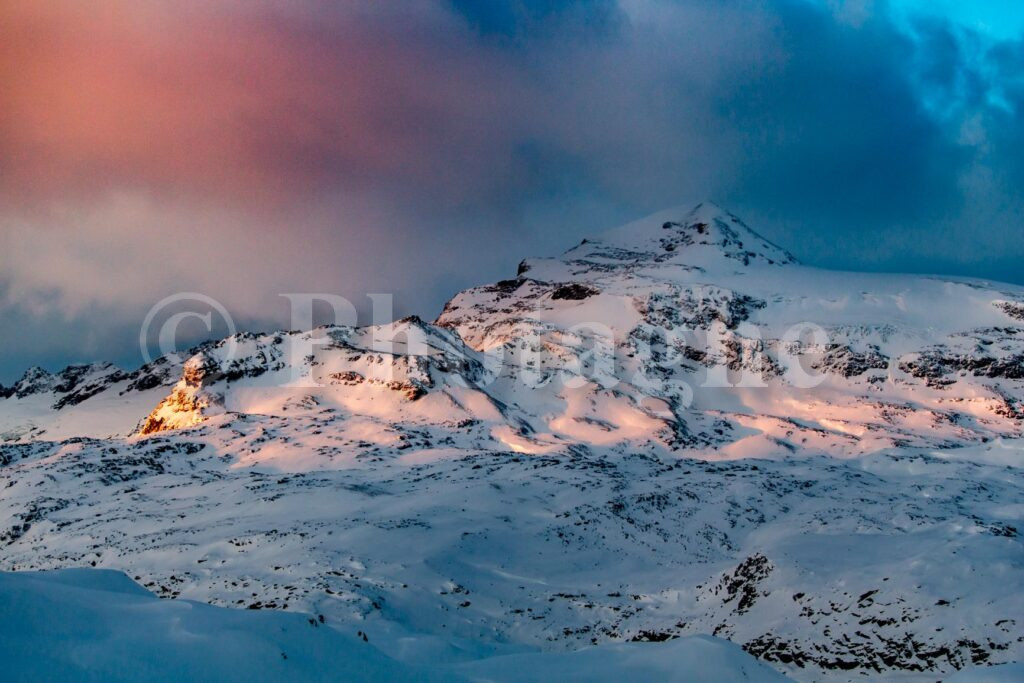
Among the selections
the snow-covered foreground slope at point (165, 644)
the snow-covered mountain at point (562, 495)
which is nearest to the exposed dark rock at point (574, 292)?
the snow-covered mountain at point (562, 495)

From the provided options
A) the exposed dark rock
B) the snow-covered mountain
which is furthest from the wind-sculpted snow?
the exposed dark rock

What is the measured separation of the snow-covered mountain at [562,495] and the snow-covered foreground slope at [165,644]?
7272mm

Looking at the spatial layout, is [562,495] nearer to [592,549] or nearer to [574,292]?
[592,549]

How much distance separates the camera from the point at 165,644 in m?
8.60

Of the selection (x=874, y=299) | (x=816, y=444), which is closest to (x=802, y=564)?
(x=816, y=444)

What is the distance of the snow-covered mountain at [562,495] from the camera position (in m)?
27.8

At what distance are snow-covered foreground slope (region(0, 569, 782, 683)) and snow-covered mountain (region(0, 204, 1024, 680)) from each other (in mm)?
7272

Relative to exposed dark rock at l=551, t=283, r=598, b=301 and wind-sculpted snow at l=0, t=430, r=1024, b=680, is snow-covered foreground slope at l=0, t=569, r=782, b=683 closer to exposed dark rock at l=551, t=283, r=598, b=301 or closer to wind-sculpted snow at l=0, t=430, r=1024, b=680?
wind-sculpted snow at l=0, t=430, r=1024, b=680

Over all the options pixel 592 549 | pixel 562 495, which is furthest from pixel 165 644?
pixel 562 495

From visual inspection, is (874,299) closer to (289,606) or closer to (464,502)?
(464,502)

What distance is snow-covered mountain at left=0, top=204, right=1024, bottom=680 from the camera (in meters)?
27.8

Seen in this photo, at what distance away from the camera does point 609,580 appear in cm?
3528

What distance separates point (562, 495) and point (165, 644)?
38.3m

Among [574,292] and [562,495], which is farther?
[574,292]
